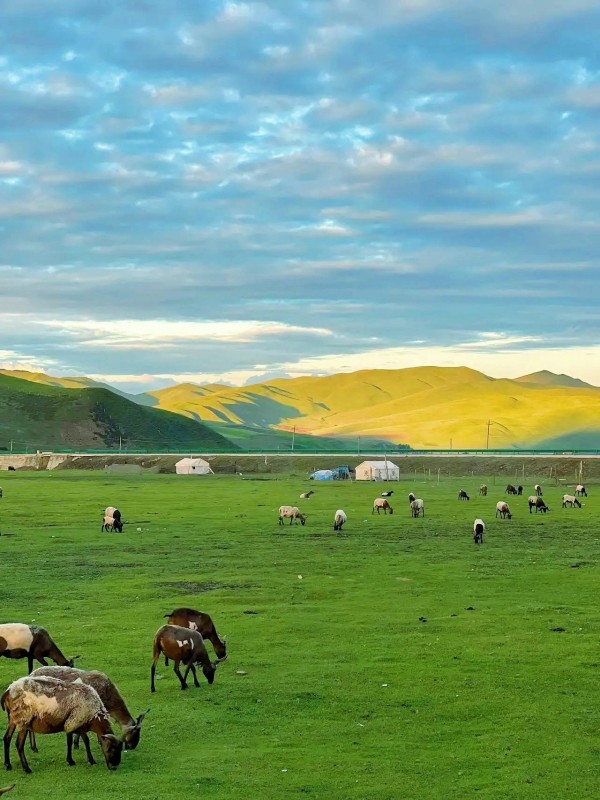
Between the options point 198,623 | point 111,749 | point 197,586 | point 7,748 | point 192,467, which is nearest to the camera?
point 111,749

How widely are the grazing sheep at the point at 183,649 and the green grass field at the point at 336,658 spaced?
1.33ft

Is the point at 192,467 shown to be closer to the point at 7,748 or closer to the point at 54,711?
the point at 7,748

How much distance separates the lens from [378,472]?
126500mm

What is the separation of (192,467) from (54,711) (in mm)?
133237

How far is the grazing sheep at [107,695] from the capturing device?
54.7 ft

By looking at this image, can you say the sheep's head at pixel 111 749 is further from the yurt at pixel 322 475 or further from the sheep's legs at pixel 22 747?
the yurt at pixel 322 475

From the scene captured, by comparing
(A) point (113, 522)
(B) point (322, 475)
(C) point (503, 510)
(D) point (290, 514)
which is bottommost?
(A) point (113, 522)

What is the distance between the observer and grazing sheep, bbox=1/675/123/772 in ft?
51.0

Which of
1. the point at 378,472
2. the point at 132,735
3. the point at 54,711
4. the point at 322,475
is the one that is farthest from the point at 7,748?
the point at 322,475

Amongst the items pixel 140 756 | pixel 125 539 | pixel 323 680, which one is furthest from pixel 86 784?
pixel 125 539

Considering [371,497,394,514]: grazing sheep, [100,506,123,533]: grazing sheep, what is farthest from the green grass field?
[371,497,394,514]: grazing sheep

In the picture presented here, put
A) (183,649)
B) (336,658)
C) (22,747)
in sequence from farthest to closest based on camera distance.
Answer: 1. (336,658)
2. (183,649)
3. (22,747)

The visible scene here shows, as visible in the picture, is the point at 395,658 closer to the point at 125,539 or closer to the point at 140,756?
the point at 140,756

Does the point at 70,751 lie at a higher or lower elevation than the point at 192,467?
lower
